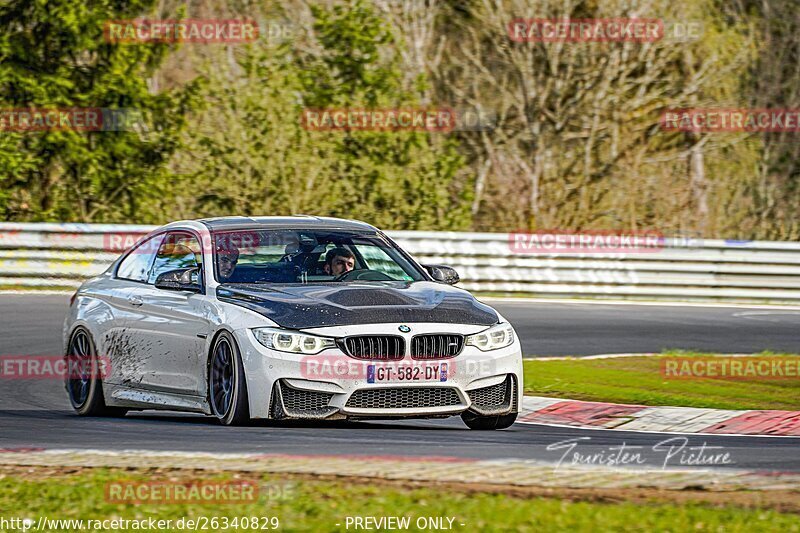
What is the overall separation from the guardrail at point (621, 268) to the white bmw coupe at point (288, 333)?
10.9m

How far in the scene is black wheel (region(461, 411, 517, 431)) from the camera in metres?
10.1

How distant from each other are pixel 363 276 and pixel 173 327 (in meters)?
1.36

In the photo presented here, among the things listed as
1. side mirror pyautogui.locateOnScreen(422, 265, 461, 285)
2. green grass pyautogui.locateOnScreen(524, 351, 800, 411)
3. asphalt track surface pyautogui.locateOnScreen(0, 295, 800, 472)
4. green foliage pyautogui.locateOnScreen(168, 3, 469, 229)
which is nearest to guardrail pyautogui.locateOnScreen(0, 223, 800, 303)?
green foliage pyautogui.locateOnScreen(168, 3, 469, 229)

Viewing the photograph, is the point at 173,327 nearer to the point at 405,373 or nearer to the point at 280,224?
the point at 280,224

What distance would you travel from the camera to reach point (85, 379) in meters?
11.6

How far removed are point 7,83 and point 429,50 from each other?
10.3 m

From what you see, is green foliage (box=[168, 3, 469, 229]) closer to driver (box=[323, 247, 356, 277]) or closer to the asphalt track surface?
the asphalt track surface

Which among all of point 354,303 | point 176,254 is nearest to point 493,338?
point 354,303

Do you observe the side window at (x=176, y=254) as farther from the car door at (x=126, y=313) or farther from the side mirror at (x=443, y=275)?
the side mirror at (x=443, y=275)

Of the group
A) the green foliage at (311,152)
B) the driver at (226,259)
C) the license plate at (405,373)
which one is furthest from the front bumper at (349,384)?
the green foliage at (311,152)

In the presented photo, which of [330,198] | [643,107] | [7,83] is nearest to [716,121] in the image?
[643,107]

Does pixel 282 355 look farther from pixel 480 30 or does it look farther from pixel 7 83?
pixel 480 30

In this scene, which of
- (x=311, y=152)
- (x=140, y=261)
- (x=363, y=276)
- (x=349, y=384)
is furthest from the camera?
(x=311, y=152)

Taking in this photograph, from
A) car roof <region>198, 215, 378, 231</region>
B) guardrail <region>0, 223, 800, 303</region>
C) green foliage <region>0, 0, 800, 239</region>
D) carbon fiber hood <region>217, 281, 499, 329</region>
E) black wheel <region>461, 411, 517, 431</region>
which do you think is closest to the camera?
carbon fiber hood <region>217, 281, 499, 329</region>
